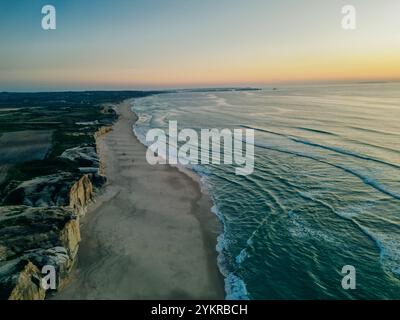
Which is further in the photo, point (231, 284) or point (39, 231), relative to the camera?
point (39, 231)

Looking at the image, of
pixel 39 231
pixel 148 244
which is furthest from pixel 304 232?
pixel 39 231

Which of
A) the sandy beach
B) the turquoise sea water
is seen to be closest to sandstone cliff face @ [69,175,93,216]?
the sandy beach

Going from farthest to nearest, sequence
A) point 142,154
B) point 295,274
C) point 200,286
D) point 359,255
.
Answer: point 142,154, point 359,255, point 295,274, point 200,286

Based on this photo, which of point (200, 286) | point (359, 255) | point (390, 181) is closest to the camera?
point (200, 286)

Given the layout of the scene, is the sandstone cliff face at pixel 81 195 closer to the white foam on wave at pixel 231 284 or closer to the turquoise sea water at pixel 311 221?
the turquoise sea water at pixel 311 221

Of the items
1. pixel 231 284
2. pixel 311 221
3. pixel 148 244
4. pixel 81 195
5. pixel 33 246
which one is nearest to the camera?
pixel 231 284

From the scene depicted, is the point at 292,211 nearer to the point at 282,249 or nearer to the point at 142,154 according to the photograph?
the point at 282,249

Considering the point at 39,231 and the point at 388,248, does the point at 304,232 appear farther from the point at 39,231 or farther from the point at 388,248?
the point at 39,231
